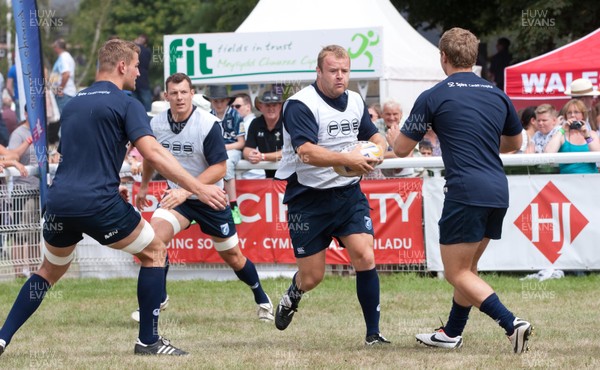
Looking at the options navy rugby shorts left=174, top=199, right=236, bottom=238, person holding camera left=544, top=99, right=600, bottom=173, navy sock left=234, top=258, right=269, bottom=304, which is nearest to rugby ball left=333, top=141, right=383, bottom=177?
navy rugby shorts left=174, top=199, right=236, bottom=238

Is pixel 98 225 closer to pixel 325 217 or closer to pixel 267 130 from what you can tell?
pixel 325 217

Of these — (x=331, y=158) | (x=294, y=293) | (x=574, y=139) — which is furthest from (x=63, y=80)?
(x=331, y=158)

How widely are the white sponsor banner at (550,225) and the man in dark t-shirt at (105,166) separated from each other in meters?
5.18

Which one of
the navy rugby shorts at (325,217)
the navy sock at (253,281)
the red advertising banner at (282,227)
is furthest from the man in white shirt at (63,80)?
the navy rugby shorts at (325,217)

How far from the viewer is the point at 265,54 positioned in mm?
16438

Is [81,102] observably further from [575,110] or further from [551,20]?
[551,20]

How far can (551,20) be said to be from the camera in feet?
63.5

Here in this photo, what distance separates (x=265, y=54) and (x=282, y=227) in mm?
4609

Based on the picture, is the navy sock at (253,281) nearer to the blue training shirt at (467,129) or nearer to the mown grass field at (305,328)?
the mown grass field at (305,328)

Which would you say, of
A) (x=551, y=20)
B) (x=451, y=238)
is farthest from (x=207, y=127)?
(x=551, y=20)

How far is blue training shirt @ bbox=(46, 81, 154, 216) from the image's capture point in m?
7.45

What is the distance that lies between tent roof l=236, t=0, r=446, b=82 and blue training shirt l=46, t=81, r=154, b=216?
10336 millimetres

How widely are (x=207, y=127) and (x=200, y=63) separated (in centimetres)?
729

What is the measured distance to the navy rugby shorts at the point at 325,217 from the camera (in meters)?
8.35
